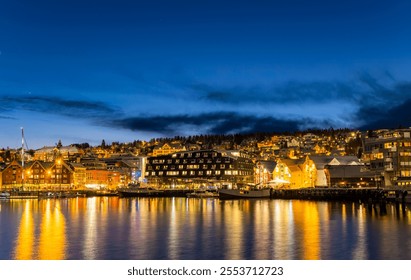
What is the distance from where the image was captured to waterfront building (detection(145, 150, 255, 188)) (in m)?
119

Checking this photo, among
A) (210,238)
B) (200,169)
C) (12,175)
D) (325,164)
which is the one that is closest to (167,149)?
(200,169)

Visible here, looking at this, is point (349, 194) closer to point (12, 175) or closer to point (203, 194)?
point (203, 194)

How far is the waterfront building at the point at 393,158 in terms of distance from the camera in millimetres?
69938

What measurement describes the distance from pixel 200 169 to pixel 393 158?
56.5 meters

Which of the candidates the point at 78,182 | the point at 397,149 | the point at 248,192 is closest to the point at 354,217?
the point at 397,149

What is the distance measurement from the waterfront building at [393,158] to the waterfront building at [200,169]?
151 feet

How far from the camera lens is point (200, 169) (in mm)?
120500

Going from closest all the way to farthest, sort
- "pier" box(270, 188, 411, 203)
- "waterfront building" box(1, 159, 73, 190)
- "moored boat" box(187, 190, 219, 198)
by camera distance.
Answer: "pier" box(270, 188, 411, 203) < "moored boat" box(187, 190, 219, 198) < "waterfront building" box(1, 159, 73, 190)

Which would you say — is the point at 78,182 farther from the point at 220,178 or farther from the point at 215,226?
the point at 215,226

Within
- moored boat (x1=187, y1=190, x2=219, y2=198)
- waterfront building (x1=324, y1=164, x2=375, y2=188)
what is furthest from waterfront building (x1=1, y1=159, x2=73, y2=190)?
waterfront building (x1=324, y1=164, x2=375, y2=188)

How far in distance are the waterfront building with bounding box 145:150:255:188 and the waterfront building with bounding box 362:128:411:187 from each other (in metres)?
46.0

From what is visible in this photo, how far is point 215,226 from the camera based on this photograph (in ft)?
122

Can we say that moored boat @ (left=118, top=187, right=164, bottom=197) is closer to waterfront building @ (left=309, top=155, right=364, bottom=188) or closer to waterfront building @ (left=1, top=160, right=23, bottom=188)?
waterfront building @ (left=1, top=160, right=23, bottom=188)
